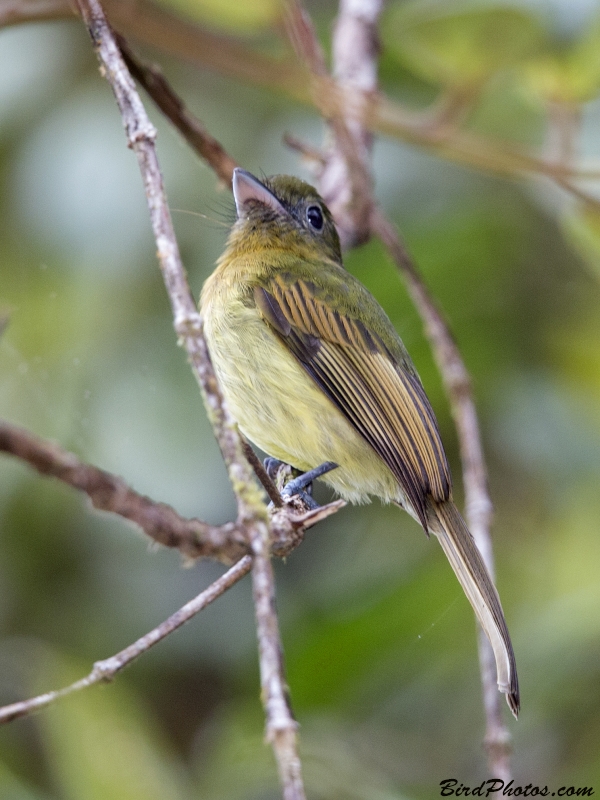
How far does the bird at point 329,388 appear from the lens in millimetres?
2746

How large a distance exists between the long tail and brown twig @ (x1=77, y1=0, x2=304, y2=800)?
1.00m

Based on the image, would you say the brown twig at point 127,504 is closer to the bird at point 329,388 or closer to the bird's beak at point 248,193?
the bird at point 329,388

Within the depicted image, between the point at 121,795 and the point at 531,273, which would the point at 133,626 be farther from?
the point at 531,273

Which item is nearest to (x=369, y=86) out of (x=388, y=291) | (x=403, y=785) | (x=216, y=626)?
(x=388, y=291)

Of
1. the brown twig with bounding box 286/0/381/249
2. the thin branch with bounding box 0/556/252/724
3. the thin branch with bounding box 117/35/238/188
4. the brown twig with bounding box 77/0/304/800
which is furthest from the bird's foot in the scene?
the brown twig with bounding box 77/0/304/800

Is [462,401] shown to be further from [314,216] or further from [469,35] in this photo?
[469,35]

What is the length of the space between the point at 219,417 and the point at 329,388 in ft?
5.19

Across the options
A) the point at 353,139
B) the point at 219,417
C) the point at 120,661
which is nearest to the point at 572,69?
the point at 353,139

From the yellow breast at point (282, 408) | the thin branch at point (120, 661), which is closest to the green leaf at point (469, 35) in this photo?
the yellow breast at point (282, 408)

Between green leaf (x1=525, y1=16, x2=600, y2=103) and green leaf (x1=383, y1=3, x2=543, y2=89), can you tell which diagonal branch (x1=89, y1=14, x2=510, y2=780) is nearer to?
green leaf (x1=383, y1=3, x2=543, y2=89)

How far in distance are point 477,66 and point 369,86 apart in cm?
43

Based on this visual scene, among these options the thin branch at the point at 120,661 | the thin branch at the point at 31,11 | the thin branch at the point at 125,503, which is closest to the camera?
the thin branch at the point at 125,503

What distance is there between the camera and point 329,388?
2.87 m

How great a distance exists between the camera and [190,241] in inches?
159
